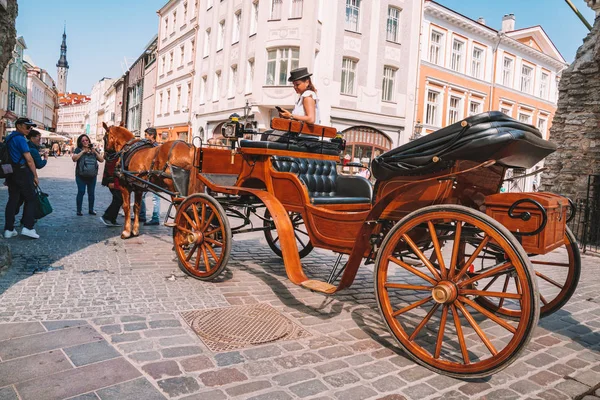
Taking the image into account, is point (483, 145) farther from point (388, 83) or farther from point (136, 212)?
point (388, 83)

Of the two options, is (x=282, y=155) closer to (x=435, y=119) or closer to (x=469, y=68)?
(x=435, y=119)

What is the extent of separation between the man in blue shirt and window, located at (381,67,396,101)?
1794cm

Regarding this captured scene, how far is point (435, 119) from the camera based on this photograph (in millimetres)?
24672

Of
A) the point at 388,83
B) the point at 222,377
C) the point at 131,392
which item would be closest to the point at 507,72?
the point at 388,83

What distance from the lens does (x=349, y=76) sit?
2122 centimetres

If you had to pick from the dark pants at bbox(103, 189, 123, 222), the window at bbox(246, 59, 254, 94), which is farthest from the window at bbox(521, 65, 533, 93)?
the dark pants at bbox(103, 189, 123, 222)

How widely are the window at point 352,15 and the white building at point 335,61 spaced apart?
0.05 m

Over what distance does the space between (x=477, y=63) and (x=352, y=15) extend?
980 cm

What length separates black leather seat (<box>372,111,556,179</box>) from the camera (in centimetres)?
276

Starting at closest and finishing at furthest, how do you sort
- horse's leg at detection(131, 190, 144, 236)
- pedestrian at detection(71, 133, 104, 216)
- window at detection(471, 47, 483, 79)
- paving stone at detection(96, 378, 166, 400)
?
1. paving stone at detection(96, 378, 166, 400)
2. horse's leg at detection(131, 190, 144, 236)
3. pedestrian at detection(71, 133, 104, 216)
4. window at detection(471, 47, 483, 79)

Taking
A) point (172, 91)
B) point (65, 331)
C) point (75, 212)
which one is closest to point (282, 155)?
point (65, 331)

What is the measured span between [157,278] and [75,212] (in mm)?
5766

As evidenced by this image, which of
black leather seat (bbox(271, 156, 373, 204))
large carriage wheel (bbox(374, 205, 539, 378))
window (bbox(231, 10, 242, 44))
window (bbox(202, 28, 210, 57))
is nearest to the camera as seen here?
large carriage wheel (bbox(374, 205, 539, 378))

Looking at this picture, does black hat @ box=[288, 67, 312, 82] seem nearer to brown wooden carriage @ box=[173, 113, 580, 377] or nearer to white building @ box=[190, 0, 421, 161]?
brown wooden carriage @ box=[173, 113, 580, 377]
